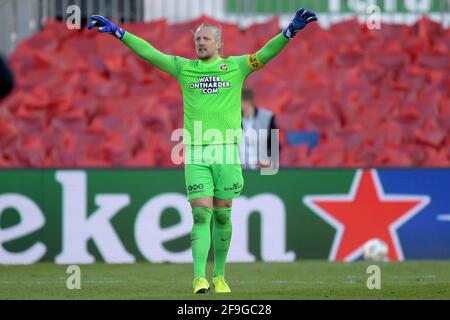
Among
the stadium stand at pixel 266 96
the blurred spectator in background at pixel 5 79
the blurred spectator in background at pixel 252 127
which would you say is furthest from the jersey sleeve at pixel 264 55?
the stadium stand at pixel 266 96

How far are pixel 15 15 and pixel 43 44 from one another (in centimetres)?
67

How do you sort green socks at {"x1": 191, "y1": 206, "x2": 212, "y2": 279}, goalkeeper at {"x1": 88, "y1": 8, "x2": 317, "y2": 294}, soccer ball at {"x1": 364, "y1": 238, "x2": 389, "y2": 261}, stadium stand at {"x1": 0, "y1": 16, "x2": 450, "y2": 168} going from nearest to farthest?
green socks at {"x1": 191, "y1": 206, "x2": 212, "y2": 279} < goalkeeper at {"x1": 88, "y1": 8, "x2": 317, "y2": 294} < soccer ball at {"x1": 364, "y1": 238, "x2": 389, "y2": 261} < stadium stand at {"x1": 0, "y1": 16, "x2": 450, "y2": 168}

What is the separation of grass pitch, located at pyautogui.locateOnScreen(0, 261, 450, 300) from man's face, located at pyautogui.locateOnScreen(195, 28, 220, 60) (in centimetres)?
189

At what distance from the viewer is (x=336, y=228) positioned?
51.3 feet

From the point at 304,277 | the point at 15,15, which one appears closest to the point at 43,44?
the point at 15,15

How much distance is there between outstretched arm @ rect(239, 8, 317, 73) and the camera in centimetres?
1055

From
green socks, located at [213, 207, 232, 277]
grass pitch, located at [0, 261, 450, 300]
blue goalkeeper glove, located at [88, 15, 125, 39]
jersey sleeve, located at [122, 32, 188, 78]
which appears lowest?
grass pitch, located at [0, 261, 450, 300]

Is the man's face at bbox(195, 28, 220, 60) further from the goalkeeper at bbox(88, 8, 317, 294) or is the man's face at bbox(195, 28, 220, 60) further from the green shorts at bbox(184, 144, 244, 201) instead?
the green shorts at bbox(184, 144, 244, 201)

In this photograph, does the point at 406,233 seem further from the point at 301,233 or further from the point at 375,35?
the point at 375,35

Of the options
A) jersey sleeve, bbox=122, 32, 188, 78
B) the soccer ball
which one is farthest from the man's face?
the soccer ball

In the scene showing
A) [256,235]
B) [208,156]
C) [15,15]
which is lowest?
[256,235]

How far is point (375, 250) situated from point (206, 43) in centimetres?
550

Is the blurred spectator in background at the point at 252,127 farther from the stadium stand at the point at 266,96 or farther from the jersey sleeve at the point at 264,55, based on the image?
the jersey sleeve at the point at 264,55

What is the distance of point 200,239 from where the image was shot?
1054 cm
